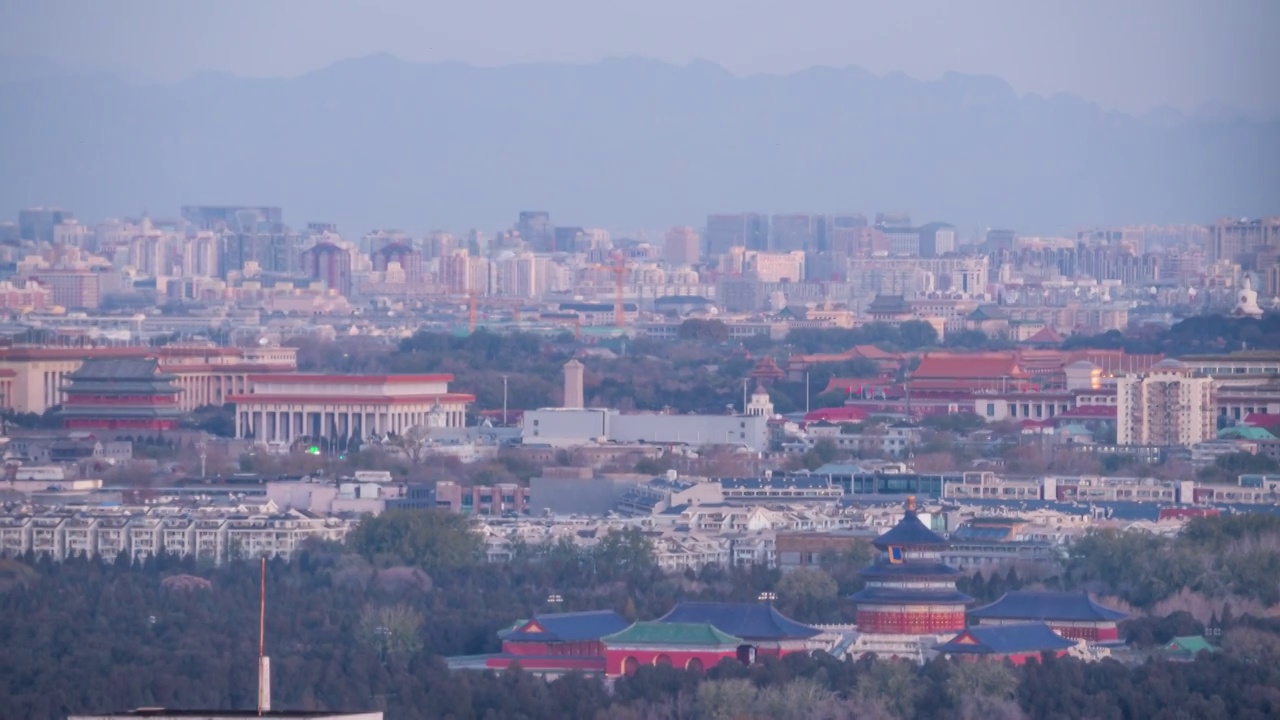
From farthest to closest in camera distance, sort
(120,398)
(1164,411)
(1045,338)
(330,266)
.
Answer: (330,266)
(1045,338)
(120,398)
(1164,411)

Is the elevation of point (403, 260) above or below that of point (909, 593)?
above

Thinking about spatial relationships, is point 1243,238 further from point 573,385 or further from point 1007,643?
point 1007,643

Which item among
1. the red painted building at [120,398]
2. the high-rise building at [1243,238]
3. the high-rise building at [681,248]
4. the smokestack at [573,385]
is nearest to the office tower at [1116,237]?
the high-rise building at [681,248]

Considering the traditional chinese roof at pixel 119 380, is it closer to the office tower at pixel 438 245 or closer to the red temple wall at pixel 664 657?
the red temple wall at pixel 664 657

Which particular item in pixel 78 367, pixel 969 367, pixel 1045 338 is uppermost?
pixel 1045 338

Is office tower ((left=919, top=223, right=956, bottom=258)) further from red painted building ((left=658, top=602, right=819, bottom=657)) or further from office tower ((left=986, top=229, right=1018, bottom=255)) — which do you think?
red painted building ((left=658, top=602, right=819, bottom=657))

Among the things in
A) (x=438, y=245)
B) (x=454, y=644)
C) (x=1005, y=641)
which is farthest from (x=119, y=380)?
(x=438, y=245)

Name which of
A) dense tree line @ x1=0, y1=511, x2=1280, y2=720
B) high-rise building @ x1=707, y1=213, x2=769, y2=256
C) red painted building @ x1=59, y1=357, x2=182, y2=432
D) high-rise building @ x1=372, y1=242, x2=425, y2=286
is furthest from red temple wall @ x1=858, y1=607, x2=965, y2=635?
high-rise building @ x1=707, y1=213, x2=769, y2=256
